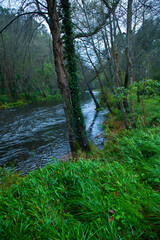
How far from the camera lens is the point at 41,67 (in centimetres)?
3139

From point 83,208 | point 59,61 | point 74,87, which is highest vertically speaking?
point 59,61

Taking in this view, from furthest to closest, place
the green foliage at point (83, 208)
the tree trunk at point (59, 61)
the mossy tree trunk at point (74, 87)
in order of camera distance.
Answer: the mossy tree trunk at point (74, 87) < the tree trunk at point (59, 61) < the green foliage at point (83, 208)

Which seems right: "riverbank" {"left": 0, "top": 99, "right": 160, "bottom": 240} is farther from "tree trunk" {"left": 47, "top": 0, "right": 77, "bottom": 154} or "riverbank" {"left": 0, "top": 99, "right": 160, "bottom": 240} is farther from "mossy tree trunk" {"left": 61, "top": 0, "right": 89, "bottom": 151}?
"mossy tree trunk" {"left": 61, "top": 0, "right": 89, "bottom": 151}

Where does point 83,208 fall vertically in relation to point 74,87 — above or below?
below

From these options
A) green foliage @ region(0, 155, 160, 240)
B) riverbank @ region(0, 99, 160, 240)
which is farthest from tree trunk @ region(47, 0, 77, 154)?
green foliage @ region(0, 155, 160, 240)

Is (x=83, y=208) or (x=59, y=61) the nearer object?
(x=83, y=208)

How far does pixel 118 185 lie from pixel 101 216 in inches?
19.7

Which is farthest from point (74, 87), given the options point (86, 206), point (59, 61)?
point (86, 206)

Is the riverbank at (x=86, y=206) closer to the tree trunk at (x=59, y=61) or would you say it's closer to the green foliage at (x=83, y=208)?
the green foliage at (x=83, y=208)

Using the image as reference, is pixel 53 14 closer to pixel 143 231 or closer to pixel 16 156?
pixel 143 231

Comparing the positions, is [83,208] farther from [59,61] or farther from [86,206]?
[59,61]

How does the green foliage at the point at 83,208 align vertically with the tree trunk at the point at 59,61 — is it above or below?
below

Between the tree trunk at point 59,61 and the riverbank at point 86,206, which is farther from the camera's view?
the tree trunk at point 59,61

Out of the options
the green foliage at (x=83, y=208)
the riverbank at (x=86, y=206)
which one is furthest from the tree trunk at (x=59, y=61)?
the green foliage at (x=83, y=208)
